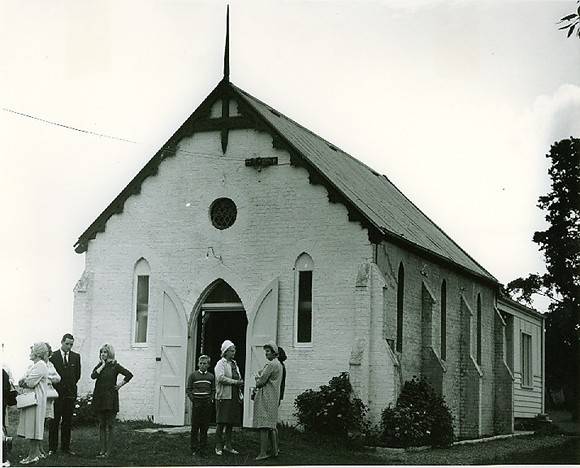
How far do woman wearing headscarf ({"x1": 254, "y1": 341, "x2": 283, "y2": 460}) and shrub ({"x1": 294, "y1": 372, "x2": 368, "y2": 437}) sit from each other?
388 cm

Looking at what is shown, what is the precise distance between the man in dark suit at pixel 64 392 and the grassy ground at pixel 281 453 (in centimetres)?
35

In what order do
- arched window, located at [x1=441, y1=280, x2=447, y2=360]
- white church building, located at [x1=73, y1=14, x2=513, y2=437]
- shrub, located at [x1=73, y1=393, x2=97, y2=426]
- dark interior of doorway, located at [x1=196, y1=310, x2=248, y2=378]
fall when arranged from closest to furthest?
shrub, located at [x1=73, y1=393, x2=97, y2=426]
white church building, located at [x1=73, y1=14, x2=513, y2=437]
dark interior of doorway, located at [x1=196, y1=310, x2=248, y2=378]
arched window, located at [x1=441, y1=280, x2=447, y2=360]

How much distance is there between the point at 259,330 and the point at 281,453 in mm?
5036

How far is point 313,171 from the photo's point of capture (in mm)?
23188

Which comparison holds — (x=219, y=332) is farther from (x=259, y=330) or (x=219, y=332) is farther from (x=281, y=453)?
(x=281, y=453)

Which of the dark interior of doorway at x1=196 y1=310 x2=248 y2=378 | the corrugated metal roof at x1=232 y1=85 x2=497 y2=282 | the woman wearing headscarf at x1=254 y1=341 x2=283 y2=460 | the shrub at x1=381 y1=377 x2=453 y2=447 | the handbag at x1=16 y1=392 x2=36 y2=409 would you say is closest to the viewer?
the handbag at x1=16 y1=392 x2=36 y2=409

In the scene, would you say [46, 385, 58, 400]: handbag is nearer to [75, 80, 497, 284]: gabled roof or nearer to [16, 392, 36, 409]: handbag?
[16, 392, 36, 409]: handbag

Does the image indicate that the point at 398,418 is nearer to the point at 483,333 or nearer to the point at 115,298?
the point at 115,298

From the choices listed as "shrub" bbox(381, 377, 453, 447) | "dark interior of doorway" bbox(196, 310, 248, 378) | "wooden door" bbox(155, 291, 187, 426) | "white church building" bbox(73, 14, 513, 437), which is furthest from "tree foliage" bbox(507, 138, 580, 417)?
"wooden door" bbox(155, 291, 187, 426)

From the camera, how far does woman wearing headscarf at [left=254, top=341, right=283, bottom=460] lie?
17391 mm

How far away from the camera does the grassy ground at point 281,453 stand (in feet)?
56.7

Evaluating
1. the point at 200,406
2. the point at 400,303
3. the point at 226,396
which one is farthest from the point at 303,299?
the point at 200,406

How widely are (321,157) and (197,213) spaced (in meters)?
3.61

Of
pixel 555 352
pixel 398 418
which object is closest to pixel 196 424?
pixel 398 418
